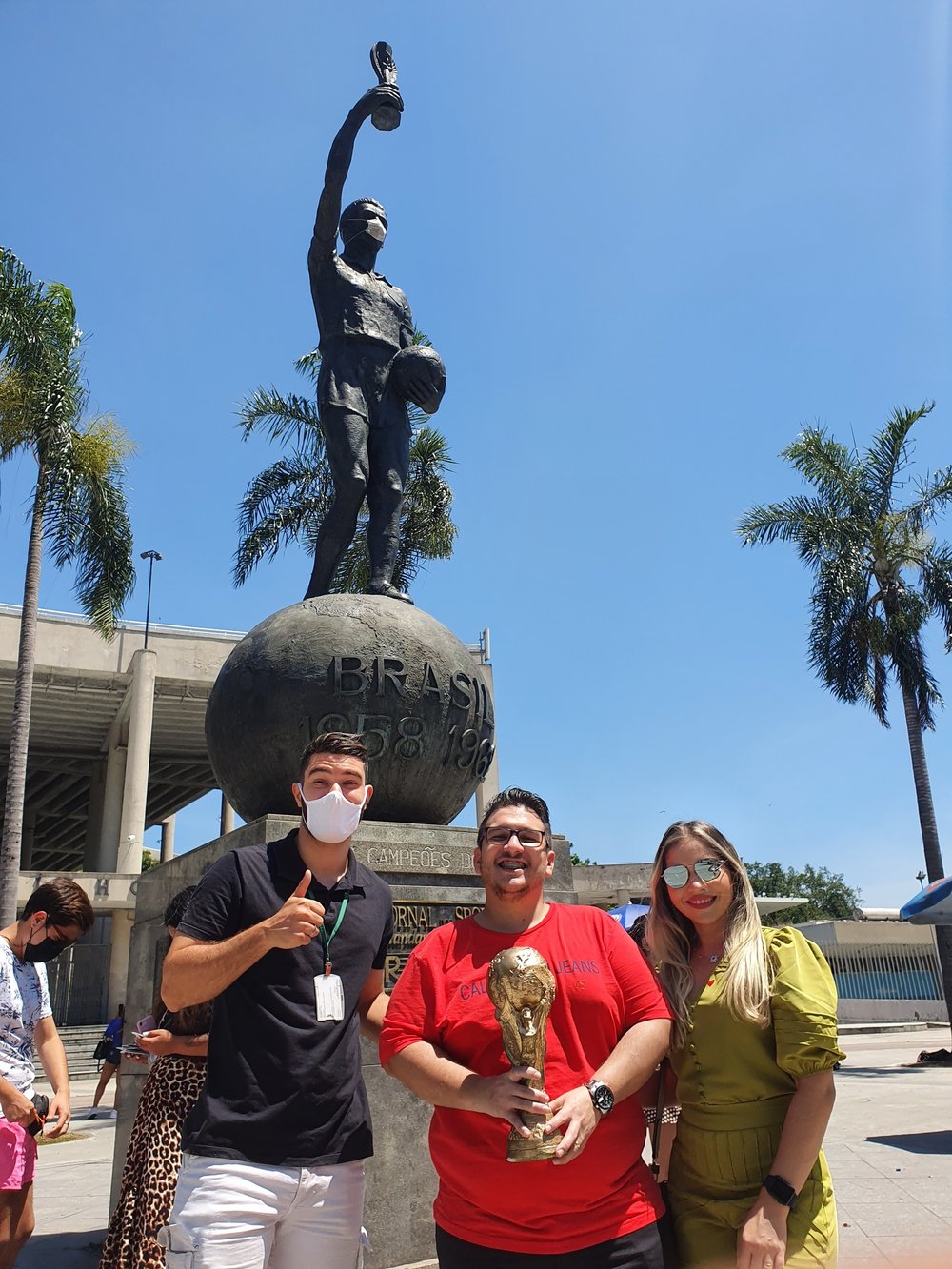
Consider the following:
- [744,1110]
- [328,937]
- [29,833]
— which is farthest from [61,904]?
[29,833]

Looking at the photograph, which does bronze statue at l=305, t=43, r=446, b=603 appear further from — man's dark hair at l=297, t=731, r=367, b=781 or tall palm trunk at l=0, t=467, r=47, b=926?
tall palm trunk at l=0, t=467, r=47, b=926

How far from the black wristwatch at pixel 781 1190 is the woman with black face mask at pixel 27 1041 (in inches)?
A: 94.8

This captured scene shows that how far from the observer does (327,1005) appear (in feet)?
8.18

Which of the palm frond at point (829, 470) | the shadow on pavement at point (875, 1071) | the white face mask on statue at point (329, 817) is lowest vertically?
the shadow on pavement at point (875, 1071)

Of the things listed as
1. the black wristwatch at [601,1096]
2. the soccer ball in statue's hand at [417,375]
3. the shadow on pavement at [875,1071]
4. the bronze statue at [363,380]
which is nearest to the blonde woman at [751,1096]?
the black wristwatch at [601,1096]

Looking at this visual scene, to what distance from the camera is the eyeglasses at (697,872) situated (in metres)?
2.44

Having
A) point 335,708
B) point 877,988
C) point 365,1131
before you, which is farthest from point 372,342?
point 877,988

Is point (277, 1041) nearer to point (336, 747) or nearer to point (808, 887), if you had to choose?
point (336, 747)

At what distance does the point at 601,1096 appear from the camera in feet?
6.93

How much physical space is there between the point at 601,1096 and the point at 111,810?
27921mm

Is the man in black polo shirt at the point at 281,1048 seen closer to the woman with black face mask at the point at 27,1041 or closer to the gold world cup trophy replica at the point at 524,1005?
the gold world cup trophy replica at the point at 524,1005

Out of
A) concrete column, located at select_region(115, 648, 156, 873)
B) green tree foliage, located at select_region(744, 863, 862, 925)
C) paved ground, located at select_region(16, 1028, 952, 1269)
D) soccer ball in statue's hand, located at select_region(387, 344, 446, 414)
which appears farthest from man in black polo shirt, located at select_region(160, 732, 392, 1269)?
green tree foliage, located at select_region(744, 863, 862, 925)

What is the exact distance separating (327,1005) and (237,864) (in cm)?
43

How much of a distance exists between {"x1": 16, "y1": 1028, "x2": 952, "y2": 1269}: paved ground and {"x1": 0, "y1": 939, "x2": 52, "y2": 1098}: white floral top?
173cm
